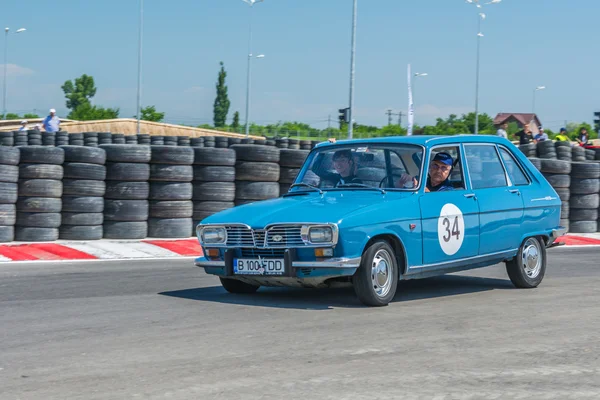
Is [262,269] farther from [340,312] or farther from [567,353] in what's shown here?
[567,353]

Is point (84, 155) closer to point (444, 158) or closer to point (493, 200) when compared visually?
point (444, 158)

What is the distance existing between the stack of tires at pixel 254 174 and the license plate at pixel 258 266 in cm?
636

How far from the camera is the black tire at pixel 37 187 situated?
12.7m

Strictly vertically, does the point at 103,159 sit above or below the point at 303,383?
above

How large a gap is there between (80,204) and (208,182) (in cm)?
196

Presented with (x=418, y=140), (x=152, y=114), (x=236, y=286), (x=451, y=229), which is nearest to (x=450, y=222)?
(x=451, y=229)

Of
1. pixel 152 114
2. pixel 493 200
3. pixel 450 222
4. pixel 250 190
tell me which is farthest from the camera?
pixel 152 114

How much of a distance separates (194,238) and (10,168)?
9.44ft

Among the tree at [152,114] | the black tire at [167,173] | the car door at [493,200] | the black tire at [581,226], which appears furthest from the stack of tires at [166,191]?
the tree at [152,114]

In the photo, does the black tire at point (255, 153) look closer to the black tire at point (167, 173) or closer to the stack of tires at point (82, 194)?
A: the black tire at point (167, 173)

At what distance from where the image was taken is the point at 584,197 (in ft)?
57.0

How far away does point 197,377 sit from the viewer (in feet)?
16.7

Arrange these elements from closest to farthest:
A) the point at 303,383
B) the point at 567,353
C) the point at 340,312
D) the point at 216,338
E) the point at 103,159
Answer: the point at 303,383 < the point at 567,353 < the point at 216,338 < the point at 340,312 < the point at 103,159

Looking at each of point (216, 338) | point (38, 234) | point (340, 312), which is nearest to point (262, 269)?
point (340, 312)
